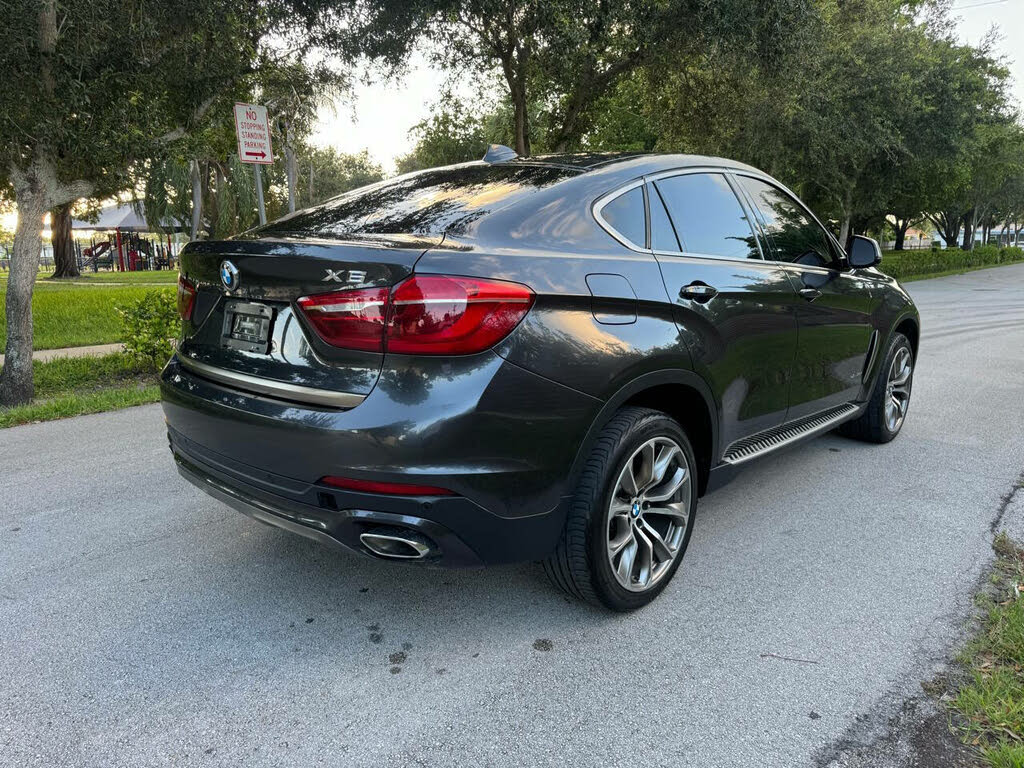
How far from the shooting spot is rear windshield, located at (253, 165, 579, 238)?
263 centimetres

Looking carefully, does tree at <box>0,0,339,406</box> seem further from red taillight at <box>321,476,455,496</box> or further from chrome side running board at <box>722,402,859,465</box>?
chrome side running board at <box>722,402,859,465</box>

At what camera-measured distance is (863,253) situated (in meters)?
4.23

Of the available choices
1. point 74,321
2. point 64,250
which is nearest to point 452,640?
point 74,321

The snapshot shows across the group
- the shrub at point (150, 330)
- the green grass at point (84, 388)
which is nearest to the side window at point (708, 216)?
the green grass at point (84, 388)

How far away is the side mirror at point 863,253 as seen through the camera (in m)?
4.18

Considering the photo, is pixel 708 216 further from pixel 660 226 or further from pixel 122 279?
pixel 122 279

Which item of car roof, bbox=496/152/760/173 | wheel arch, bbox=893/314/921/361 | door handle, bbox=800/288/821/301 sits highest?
car roof, bbox=496/152/760/173

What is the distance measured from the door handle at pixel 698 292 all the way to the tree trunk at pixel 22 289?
619cm

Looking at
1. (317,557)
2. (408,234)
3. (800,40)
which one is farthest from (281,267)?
(800,40)

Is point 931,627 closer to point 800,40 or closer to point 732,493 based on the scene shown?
point 732,493

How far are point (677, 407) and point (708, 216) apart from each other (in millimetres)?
942

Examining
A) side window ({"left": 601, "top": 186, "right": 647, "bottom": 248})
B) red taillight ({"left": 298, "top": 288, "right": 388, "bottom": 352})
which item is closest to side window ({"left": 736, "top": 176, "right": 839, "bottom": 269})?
side window ({"left": 601, "top": 186, "right": 647, "bottom": 248})

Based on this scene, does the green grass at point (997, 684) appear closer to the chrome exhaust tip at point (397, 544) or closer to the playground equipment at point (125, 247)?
the chrome exhaust tip at point (397, 544)

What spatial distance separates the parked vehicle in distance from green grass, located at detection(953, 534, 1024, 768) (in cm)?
107
